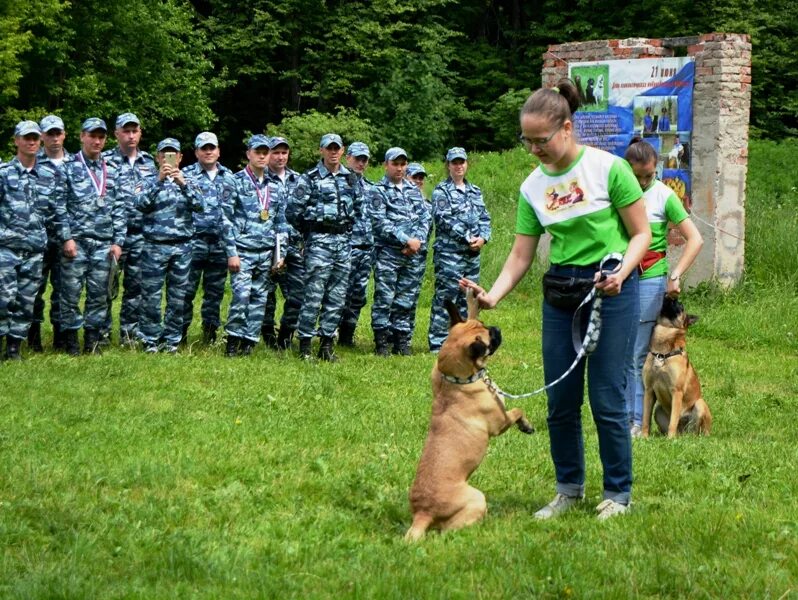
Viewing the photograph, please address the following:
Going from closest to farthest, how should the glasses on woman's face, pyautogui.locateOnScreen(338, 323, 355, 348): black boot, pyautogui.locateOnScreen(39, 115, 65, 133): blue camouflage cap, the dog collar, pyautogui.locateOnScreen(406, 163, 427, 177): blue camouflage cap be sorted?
the glasses on woman's face, the dog collar, pyautogui.locateOnScreen(39, 115, 65, 133): blue camouflage cap, pyautogui.locateOnScreen(406, 163, 427, 177): blue camouflage cap, pyautogui.locateOnScreen(338, 323, 355, 348): black boot

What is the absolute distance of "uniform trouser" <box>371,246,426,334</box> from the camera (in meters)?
13.7

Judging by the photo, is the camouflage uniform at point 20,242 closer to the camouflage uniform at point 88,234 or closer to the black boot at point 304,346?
the camouflage uniform at point 88,234

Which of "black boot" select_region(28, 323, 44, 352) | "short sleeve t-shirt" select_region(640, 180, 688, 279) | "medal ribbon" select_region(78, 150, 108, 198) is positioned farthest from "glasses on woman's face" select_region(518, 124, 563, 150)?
"black boot" select_region(28, 323, 44, 352)

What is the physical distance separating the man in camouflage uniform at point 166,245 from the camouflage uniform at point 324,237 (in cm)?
118

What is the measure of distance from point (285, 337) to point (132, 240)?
2122mm

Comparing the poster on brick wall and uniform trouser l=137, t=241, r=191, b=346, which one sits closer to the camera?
uniform trouser l=137, t=241, r=191, b=346

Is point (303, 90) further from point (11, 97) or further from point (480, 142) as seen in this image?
point (11, 97)

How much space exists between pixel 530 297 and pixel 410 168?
4464mm

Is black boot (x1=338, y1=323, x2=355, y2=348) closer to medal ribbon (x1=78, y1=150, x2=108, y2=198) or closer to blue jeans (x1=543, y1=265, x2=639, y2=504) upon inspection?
medal ribbon (x1=78, y1=150, x2=108, y2=198)

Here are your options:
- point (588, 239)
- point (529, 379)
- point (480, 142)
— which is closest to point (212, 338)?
point (529, 379)

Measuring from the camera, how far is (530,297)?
1788cm

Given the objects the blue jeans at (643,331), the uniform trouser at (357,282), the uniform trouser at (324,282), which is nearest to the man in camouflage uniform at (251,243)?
Answer: the uniform trouser at (324,282)

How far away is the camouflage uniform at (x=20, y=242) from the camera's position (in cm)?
1170

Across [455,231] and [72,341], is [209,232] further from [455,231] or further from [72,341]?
[455,231]
